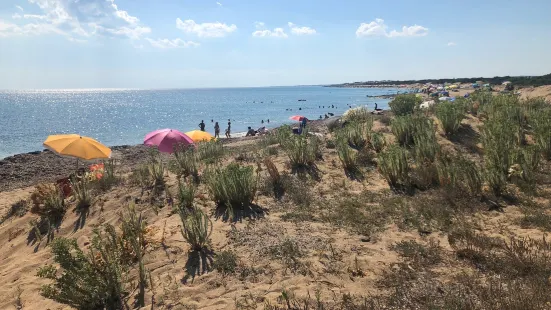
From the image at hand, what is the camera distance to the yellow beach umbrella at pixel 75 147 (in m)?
8.11

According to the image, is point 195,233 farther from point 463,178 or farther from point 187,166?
point 463,178

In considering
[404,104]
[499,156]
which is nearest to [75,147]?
[499,156]

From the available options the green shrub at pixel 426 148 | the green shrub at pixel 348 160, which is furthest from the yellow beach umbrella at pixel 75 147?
the green shrub at pixel 426 148

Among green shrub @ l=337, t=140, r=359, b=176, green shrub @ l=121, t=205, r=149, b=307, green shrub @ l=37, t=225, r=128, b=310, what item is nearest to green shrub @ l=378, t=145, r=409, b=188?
green shrub @ l=337, t=140, r=359, b=176

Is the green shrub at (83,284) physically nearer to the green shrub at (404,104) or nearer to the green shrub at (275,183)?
the green shrub at (275,183)

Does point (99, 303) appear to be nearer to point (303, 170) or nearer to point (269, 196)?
point (269, 196)

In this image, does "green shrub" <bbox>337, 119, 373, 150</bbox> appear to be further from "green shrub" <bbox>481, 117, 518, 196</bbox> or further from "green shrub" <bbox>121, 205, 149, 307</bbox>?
"green shrub" <bbox>121, 205, 149, 307</bbox>

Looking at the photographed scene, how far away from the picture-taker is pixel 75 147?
325 inches

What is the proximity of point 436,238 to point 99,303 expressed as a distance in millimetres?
4330

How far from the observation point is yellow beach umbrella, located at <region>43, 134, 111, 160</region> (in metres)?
8.11

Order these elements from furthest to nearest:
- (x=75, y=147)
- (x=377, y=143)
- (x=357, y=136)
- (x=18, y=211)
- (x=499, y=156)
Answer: (x=357, y=136) → (x=377, y=143) → (x=75, y=147) → (x=18, y=211) → (x=499, y=156)

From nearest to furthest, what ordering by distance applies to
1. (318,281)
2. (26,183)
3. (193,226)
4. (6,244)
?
(318,281) → (193,226) → (6,244) → (26,183)

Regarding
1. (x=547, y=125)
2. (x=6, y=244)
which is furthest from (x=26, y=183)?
(x=547, y=125)

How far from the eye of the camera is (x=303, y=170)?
786cm
